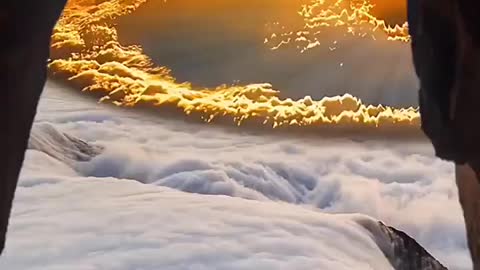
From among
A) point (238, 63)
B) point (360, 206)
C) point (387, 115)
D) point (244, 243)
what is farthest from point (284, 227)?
point (238, 63)

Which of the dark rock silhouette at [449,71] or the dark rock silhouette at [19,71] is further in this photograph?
the dark rock silhouette at [449,71]

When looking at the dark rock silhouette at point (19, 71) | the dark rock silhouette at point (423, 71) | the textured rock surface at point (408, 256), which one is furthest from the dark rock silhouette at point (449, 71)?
the textured rock surface at point (408, 256)

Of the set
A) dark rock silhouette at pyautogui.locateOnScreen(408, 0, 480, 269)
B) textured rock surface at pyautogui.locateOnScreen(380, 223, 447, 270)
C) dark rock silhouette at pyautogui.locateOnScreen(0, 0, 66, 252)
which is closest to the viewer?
dark rock silhouette at pyautogui.locateOnScreen(0, 0, 66, 252)

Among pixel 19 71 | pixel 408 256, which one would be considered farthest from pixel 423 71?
pixel 408 256

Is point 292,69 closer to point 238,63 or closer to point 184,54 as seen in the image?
point 238,63

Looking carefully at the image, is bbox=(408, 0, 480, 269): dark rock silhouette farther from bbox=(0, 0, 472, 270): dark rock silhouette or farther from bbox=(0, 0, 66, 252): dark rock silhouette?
bbox=(0, 0, 66, 252): dark rock silhouette

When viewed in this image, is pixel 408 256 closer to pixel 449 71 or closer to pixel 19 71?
pixel 449 71

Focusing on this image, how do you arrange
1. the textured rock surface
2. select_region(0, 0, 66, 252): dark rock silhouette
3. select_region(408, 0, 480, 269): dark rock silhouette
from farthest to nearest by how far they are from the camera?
1. the textured rock surface
2. select_region(408, 0, 480, 269): dark rock silhouette
3. select_region(0, 0, 66, 252): dark rock silhouette

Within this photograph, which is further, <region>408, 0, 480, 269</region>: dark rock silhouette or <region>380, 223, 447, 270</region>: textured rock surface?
<region>380, 223, 447, 270</region>: textured rock surface

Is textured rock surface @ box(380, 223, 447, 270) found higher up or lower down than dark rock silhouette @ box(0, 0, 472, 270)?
lower down

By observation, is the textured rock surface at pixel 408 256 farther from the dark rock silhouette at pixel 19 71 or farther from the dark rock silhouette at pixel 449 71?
the dark rock silhouette at pixel 19 71

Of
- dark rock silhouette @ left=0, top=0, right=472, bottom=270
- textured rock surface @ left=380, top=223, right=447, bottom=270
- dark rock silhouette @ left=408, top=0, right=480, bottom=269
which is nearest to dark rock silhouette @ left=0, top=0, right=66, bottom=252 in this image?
dark rock silhouette @ left=0, top=0, right=472, bottom=270
